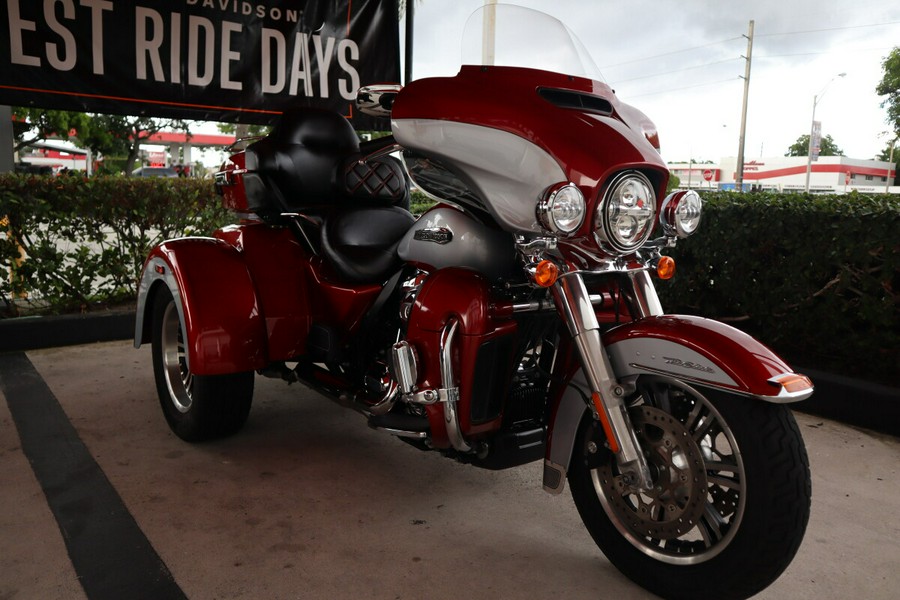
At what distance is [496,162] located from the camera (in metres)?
2.19

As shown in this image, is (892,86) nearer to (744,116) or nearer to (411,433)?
(744,116)

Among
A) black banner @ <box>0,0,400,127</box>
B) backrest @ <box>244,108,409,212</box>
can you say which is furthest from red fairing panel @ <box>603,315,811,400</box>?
black banner @ <box>0,0,400,127</box>

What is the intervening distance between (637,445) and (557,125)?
38.7 inches

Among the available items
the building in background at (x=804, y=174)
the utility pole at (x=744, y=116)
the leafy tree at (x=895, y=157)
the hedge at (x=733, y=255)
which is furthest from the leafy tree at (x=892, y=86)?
the hedge at (x=733, y=255)

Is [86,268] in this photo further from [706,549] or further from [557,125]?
[706,549]

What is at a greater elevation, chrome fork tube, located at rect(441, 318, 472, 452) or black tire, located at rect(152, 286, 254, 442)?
chrome fork tube, located at rect(441, 318, 472, 452)

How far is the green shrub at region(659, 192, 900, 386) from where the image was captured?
12.8 feet

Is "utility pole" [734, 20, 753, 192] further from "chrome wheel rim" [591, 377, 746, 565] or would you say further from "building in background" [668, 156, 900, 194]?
"chrome wheel rim" [591, 377, 746, 565]

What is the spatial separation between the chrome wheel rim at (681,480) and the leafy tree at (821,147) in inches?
2570

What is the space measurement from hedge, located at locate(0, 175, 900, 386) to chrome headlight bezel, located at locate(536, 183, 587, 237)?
2.65m

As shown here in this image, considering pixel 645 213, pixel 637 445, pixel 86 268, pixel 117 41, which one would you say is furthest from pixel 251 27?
pixel 637 445

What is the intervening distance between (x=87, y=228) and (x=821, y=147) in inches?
2615

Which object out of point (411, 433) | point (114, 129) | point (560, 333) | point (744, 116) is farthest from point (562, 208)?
point (744, 116)

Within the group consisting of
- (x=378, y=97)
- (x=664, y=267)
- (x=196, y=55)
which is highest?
(x=196, y=55)
